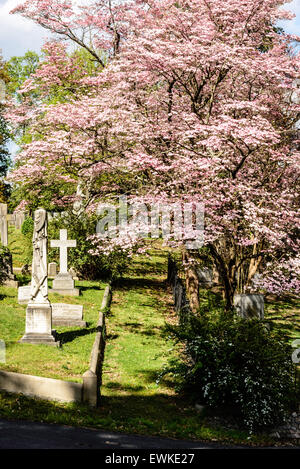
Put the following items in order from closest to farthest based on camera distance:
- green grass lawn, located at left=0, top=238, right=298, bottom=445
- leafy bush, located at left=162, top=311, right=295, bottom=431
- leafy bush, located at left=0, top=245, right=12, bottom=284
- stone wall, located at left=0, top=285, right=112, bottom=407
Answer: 1. green grass lawn, located at left=0, top=238, right=298, bottom=445
2. stone wall, located at left=0, top=285, right=112, bottom=407
3. leafy bush, located at left=162, top=311, right=295, bottom=431
4. leafy bush, located at left=0, top=245, right=12, bottom=284

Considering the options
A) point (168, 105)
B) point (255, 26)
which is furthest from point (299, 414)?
point (255, 26)

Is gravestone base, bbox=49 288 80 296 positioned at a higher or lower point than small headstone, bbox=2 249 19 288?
lower

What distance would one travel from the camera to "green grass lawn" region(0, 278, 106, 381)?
1026cm

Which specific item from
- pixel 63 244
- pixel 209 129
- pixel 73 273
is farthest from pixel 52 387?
pixel 73 273

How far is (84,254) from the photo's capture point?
71.8 ft

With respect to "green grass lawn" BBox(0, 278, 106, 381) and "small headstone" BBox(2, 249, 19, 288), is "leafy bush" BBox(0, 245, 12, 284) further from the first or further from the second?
"green grass lawn" BBox(0, 278, 106, 381)

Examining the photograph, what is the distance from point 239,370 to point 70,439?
393 cm

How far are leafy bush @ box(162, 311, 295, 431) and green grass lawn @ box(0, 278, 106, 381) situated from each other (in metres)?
2.47

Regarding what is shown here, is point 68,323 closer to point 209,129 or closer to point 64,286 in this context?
point 64,286

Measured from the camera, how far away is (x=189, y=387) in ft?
34.5

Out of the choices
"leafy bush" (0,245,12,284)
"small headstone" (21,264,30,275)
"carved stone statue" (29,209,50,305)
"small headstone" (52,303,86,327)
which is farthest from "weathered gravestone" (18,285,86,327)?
"small headstone" (21,264,30,275)

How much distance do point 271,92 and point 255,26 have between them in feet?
7.44

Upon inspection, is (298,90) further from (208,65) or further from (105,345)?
(105,345)

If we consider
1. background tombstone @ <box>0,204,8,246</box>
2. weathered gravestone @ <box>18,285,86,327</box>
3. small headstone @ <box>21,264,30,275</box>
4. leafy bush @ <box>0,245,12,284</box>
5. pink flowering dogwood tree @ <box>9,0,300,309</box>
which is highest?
pink flowering dogwood tree @ <box>9,0,300,309</box>
